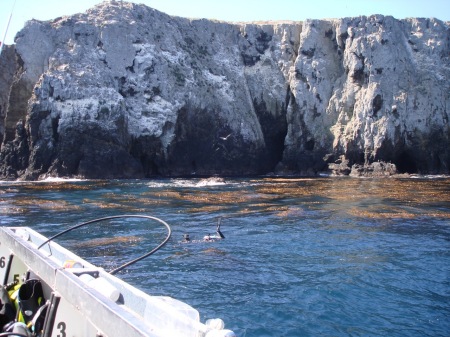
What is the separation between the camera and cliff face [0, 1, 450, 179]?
Answer: 4656 centimetres

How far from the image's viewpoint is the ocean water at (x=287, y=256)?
30.1ft

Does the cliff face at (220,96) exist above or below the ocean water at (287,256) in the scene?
above

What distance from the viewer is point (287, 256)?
13.6 metres

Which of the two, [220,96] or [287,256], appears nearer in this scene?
[287,256]

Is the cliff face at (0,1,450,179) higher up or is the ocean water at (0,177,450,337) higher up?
the cliff face at (0,1,450,179)

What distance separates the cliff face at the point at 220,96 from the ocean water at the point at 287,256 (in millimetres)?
20277

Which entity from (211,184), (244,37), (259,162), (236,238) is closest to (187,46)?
(244,37)

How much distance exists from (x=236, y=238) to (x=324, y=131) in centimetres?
4308

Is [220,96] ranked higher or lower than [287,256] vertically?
higher

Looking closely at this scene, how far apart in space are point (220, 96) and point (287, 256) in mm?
44476

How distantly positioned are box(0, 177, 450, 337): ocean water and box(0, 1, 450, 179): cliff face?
20.3m

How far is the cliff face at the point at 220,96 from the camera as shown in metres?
46.6

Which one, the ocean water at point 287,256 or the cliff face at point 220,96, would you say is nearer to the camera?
the ocean water at point 287,256

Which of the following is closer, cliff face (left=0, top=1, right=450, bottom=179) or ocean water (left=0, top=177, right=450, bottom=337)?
ocean water (left=0, top=177, right=450, bottom=337)
